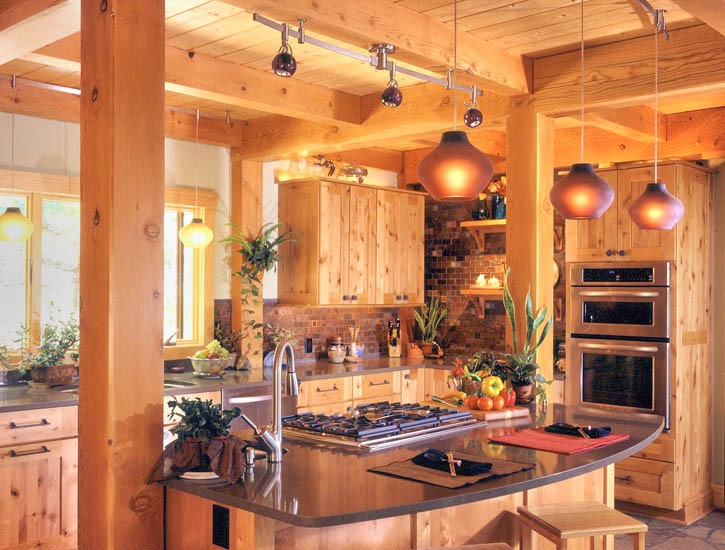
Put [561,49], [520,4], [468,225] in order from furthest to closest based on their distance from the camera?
[468,225] → [561,49] → [520,4]

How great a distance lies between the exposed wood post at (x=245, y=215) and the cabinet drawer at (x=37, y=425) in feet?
6.17

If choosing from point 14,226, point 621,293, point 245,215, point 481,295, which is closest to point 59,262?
point 14,226

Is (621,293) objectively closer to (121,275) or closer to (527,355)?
(527,355)

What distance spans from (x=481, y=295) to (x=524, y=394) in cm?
266

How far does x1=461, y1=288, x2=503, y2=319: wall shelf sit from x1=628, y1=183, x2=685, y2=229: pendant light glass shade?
2.95 metres

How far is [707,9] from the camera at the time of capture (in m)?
3.17

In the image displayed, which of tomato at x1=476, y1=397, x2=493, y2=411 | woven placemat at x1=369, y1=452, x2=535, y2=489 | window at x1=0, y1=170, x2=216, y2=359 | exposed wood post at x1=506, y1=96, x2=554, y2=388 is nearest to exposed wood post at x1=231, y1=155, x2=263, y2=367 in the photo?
window at x1=0, y1=170, x2=216, y2=359

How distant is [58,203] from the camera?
548 cm

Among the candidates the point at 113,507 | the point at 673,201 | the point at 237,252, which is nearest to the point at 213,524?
the point at 113,507

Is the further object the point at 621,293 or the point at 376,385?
the point at 376,385

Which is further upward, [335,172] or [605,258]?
[335,172]

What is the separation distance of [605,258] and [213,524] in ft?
13.9

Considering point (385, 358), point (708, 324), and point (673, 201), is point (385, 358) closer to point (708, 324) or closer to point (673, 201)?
point (708, 324)

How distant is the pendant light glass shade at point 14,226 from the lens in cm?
480
